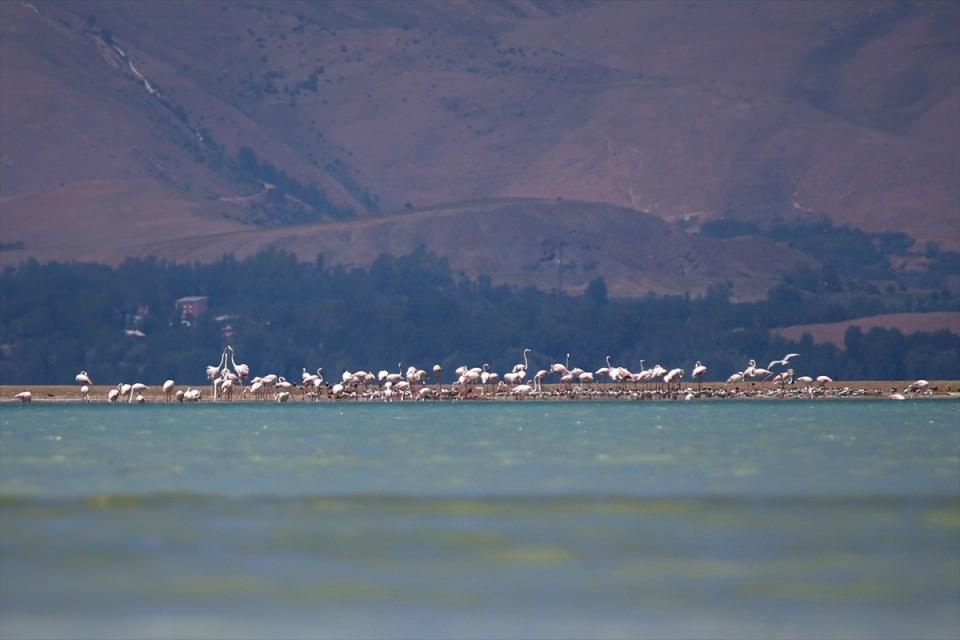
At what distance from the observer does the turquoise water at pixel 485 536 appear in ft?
86.1

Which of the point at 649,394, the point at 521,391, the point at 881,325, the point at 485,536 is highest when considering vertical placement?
the point at 881,325

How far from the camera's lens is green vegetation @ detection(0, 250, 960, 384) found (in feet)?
477

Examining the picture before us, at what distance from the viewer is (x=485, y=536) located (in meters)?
33.4

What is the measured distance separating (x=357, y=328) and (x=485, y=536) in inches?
5066

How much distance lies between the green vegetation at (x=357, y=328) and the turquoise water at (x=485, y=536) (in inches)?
3476

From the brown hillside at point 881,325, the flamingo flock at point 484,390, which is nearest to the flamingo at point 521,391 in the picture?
the flamingo flock at point 484,390

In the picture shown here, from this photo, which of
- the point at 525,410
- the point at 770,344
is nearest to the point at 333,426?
the point at 525,410

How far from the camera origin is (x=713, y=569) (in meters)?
29.5

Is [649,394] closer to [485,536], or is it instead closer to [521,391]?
[521,391]

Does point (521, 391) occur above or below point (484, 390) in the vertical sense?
below

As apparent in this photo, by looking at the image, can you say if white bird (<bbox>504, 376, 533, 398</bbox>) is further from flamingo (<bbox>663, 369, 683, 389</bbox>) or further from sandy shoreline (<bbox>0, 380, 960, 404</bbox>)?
flamingo (<bbox>663, 369, 683, 389</bbox>)

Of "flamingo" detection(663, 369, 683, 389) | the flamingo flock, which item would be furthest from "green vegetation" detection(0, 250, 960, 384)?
"flamingo" detection(663, 369, 683, 389)

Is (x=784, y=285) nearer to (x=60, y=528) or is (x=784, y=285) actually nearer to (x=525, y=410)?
(x=525, y=410)

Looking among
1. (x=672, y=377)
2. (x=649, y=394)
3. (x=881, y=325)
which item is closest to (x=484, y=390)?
(x=672, y=377)
